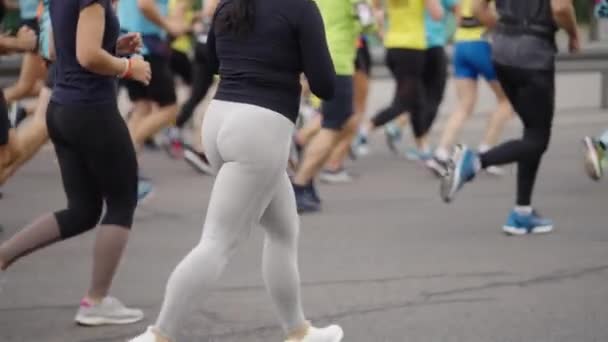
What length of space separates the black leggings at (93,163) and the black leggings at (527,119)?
9.23 ft

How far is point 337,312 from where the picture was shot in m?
6.22

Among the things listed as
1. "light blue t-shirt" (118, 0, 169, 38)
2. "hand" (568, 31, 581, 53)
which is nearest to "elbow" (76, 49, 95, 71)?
"hand" (568, 31, 581, 53)

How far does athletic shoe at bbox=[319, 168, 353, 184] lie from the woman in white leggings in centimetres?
574

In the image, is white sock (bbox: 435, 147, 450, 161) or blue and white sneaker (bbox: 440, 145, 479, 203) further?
white sock (bbox: 435, 147, 450, 161)

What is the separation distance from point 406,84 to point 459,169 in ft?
10.2

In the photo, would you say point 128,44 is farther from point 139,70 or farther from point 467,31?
point 467,31

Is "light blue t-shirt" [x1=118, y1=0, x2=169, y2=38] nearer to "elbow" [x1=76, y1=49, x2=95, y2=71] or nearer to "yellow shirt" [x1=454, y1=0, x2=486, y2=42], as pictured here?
"yellow shirt" [x1=454, y1=0, x2=486, y2=42]

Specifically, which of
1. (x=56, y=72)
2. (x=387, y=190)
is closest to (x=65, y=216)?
(x=56, y=72)

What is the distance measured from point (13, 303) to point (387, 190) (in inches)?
170

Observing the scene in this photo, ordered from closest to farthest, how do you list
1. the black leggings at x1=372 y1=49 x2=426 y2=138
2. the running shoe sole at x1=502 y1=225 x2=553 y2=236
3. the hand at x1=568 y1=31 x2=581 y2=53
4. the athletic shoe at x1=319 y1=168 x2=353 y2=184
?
the hand at x1=568 y1=31 x2=581 y2=53
the running shoe sole at x1=502 y1=225 x2=553 y2=236
the athletic shoe at x1=319 y1=168 x2=353 y2=184
the black leggings at x1=372 y1=49 x2=426 y2=138

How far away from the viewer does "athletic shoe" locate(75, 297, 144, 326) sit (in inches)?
236

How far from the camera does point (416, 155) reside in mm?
12180

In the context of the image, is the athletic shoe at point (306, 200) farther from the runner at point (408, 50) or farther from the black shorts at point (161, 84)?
the runner at point (408, 50)

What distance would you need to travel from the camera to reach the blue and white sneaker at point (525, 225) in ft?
26.8
